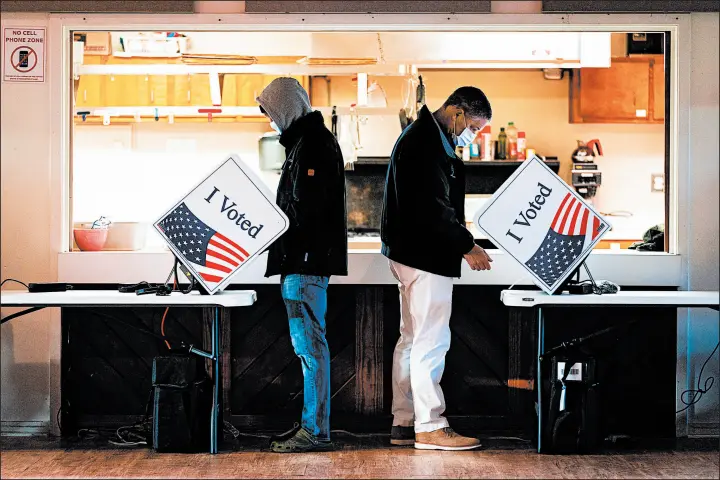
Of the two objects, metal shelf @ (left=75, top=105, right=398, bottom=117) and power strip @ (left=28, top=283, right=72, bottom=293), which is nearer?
power strip @ (left=28, top=283, right=72, bottom=293)

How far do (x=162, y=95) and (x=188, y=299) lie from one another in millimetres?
3257

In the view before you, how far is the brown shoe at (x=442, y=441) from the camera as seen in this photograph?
15.2 ft

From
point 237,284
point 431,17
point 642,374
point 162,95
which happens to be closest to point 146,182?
point 162,95

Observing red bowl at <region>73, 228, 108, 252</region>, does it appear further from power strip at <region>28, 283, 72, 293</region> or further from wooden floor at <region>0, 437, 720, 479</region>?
wooden floor at <region>0, 437, 720, 479</region>

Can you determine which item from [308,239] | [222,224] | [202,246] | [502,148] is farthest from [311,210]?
[502,148]

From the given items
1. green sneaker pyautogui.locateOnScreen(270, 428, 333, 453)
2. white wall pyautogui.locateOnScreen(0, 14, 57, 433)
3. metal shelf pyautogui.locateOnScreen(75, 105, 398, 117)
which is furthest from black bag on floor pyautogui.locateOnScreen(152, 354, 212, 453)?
metal shelf pyautogui.locateOnScreen(75, 105, 398, 117)

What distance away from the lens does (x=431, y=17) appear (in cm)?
513

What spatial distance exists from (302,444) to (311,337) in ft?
1.80

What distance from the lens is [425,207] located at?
451cm

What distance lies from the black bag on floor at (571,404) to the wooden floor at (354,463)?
0.08m

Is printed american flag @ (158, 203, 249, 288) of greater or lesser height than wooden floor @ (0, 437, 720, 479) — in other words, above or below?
above

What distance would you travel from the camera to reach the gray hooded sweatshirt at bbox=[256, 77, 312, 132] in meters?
4.57

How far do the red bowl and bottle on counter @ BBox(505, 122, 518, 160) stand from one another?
3898 mm

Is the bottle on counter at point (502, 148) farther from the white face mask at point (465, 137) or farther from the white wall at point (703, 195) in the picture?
the white face mask at point (465, 137)
